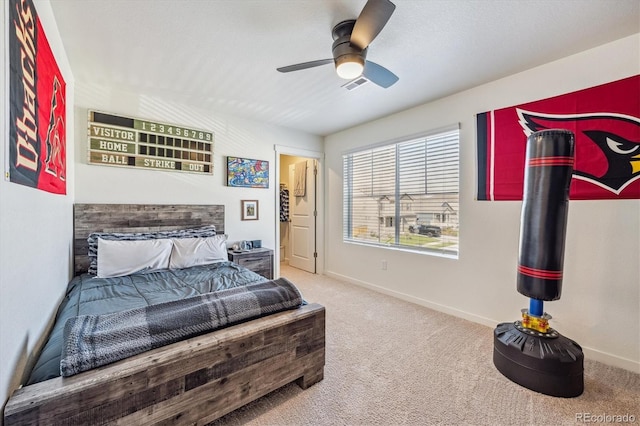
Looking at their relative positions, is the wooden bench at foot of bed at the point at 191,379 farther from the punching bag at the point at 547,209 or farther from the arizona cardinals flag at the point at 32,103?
the punching bag at the point at 547,209

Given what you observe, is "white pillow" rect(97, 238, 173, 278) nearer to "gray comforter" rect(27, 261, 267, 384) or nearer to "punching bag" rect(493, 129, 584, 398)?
"gray comforter" rect(27, 261, 267, 384)

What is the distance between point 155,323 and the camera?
1328 millimetres

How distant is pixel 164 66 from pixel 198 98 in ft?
2.38

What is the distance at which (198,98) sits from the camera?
3.22 meters

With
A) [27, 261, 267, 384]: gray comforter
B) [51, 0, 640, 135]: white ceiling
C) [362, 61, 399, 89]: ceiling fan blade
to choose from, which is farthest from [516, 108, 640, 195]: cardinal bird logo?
[27, 261, 267, 384]: gray comforter

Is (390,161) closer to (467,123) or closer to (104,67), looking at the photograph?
(467,123)

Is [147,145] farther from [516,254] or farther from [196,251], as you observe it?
[516,254]

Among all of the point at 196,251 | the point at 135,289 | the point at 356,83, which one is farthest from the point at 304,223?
the point at 135,289

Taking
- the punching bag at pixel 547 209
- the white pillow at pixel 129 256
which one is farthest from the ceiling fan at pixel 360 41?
the white pillow at pixel 129 256

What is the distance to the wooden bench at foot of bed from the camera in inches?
39.7

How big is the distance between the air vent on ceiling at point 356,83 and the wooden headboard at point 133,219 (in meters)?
2.18

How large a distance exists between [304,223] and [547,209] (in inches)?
148

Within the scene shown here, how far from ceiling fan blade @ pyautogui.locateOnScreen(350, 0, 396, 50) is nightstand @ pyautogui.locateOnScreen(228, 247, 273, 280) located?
2.60m

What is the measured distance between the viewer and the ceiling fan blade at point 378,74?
2.00 m
